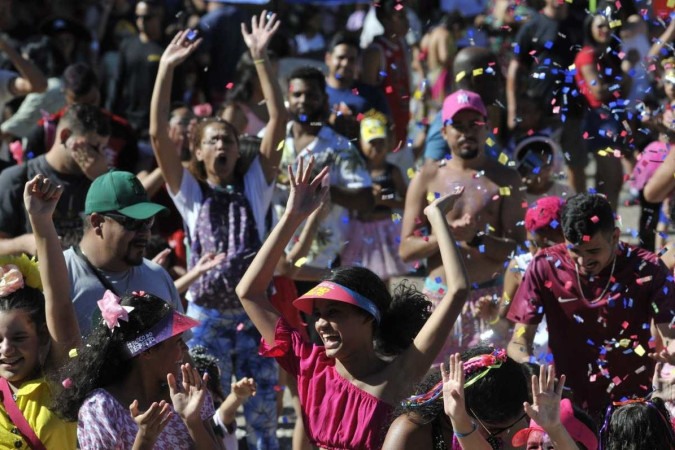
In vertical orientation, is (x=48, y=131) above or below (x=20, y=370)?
below

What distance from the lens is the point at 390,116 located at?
9.52m

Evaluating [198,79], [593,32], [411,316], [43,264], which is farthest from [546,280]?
[198,79]

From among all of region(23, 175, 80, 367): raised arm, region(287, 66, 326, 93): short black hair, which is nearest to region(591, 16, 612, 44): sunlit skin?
region(287, 66, 326, 93): short black hair

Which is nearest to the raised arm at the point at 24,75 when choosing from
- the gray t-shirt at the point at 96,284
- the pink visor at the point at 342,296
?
the gray t-shirt at the point at 96,284

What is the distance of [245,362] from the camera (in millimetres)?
6555

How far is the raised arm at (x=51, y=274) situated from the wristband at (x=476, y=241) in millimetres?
2445

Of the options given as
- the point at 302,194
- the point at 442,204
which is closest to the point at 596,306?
the point at 442,204

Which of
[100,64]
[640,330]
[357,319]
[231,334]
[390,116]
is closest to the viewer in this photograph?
[357,319]

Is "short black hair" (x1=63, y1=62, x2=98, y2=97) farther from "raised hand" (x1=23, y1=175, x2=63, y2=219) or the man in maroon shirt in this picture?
the man in maroon shirt

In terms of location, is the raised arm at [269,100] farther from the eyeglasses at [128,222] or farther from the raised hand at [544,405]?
the raised hand at [544,405]

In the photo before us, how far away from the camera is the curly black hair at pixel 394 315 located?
15.7 feet

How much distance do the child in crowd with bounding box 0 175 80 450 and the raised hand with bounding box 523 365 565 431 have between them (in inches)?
70.3

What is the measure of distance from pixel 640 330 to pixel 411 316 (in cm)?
131

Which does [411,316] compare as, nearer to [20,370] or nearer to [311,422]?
[311,422]
